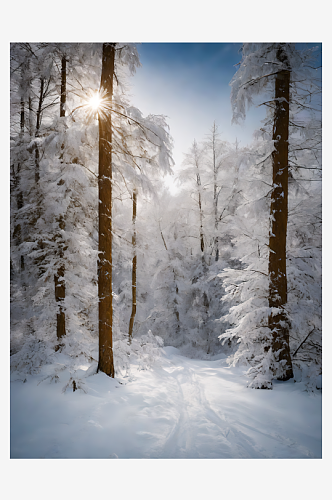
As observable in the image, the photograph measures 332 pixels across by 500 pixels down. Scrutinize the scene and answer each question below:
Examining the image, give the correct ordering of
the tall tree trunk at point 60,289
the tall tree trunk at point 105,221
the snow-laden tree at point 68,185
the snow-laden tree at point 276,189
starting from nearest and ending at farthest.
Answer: the snow-laden tree at point 276,189, the tall tree trunk at point 105,221, the snow-laden tree at point 68,185, the tall tree trunk at point 60,289

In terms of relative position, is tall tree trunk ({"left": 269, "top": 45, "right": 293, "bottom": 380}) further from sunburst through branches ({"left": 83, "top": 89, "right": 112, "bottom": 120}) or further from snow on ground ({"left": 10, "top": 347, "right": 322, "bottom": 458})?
sunburst through branches ({"left": 83, "top": 89, "right": 112, "bottom": 120})

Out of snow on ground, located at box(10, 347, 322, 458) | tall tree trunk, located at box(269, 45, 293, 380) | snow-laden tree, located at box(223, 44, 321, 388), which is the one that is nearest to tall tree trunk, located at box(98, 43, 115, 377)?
snow on ground, located at box(10, 347, 322, 458)

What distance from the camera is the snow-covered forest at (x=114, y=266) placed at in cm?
293

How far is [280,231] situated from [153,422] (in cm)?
474

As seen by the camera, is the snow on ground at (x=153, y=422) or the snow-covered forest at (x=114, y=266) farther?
the snow-covered forest at (x=114, y=266)

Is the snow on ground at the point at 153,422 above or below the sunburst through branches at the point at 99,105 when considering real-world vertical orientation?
below

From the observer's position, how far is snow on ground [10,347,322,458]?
2.60 meters

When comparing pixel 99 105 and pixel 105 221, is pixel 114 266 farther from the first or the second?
pixel 99 105

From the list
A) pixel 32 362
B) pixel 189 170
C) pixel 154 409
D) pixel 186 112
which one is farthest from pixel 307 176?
pixel 189 170

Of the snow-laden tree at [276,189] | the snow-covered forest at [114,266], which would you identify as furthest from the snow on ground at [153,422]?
the snow-laden tree at [276,189]

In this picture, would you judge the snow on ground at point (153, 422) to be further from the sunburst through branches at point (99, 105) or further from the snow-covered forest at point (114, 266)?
the sunburst through branches at point (99, 105)
